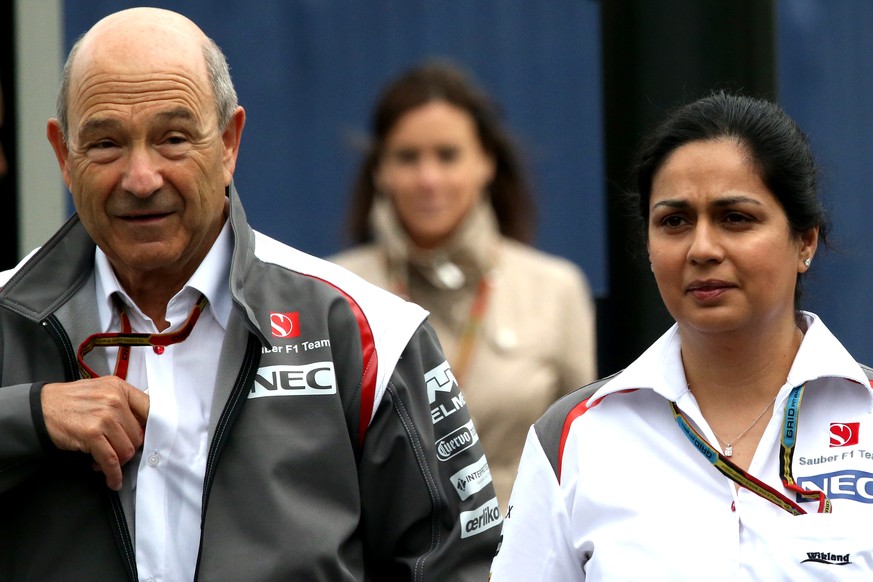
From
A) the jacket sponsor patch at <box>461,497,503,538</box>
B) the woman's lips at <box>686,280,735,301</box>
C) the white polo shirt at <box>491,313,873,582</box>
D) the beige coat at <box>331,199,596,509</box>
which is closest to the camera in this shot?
the white polo shirt at <box>491,313,873,582</box>

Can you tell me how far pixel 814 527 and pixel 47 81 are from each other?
415 cm

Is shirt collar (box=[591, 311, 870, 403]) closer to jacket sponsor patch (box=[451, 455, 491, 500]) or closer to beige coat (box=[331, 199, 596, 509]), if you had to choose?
jacket sponsor patch (box=[451, 455, 491, 500])

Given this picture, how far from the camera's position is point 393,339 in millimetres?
3430

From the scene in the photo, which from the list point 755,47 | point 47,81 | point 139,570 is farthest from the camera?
point 47,81

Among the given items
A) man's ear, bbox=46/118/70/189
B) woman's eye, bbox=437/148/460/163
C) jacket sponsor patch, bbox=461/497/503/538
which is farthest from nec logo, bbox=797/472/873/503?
woman's eye, bbox=437/148/460/163

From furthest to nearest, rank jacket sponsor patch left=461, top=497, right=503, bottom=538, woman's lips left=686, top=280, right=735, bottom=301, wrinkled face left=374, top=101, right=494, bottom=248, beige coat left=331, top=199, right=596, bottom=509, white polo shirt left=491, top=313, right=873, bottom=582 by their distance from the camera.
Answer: wrinkled face left=374, top=101, right=494, bottom=248
beige coat left=331, top=199, right=596, bottom=509
jacket sponsor patch left=461, top=497, right=503, bottom=538
woman's lips left=686, top=280, right=735, bottom=301
white polo shirt left=491, top=313, right=873, bottom=582

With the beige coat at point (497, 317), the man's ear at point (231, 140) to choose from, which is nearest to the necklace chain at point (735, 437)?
the man's ear at point (231, 140)

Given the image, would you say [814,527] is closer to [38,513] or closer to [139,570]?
[139,570]

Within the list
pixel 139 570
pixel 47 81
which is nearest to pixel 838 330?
pixel 47 81

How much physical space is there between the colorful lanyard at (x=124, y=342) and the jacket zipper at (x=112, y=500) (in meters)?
0.02

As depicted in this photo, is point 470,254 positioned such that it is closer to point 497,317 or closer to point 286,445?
point 497,317

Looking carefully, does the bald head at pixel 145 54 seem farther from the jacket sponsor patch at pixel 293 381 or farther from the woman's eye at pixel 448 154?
the woman's eye at pixel 448 154

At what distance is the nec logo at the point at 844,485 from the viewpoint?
→ 305cm

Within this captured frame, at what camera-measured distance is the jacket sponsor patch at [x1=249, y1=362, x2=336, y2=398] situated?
3.33 meters
